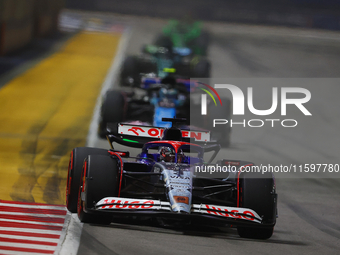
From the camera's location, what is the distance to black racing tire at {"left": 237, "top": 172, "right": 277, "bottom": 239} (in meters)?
7.16

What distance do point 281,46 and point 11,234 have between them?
116ft

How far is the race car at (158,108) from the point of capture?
1387cm

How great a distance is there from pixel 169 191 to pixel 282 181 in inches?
201

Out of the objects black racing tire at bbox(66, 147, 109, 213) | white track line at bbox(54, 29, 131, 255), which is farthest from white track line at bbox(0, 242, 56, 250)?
black racing tire at bbox(66, 147, 109, 213)

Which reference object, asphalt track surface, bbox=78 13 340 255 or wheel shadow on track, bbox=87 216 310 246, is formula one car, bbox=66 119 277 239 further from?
asphalt track surface, bbox=78 13 340 255

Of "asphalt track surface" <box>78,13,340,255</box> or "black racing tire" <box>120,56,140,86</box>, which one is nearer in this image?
"asphalt track surface" <box>78,13,340,255</box>

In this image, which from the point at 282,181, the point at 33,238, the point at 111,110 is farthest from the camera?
the point at 111,110

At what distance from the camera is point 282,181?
11.6 m

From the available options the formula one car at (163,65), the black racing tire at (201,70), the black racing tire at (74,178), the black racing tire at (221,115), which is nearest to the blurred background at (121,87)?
the black racing tire at (221,115)

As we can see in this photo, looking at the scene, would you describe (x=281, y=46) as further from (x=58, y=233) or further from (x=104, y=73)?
(x=58, y=233)

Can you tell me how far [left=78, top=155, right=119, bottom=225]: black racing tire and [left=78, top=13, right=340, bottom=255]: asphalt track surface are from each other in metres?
0.16

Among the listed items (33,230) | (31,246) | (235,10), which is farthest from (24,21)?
(31,246)

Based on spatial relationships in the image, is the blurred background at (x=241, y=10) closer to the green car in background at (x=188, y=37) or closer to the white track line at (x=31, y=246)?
the green car in background at (x=188, y=37)

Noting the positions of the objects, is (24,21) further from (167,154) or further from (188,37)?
(167,154)
